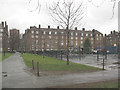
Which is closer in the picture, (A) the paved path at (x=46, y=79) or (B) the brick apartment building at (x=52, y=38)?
(A) the paved path at (x=46, y=79)

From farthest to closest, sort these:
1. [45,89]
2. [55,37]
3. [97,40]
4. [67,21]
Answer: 1. [97,40]
2. [55,37]
3. [67,21]
4. [45,89]

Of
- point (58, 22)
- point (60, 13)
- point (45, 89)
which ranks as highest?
point (60, 13)

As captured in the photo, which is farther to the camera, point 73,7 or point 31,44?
point 31,44

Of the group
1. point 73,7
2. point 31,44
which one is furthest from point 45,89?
point 31,44

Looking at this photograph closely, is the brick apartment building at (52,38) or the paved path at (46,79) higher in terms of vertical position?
the brick apartment building at (52,38)

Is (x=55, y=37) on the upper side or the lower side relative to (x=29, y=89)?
upper

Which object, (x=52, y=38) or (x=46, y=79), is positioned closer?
(x=46, y=79)

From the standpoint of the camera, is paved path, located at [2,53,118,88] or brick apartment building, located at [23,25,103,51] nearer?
paved path, located at [2,53,118,88]

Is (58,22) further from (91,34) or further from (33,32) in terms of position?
(91,34)

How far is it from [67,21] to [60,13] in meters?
1.17

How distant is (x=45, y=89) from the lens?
6.29m

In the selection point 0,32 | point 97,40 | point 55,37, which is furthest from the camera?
point 97,40

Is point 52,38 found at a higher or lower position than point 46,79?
higher

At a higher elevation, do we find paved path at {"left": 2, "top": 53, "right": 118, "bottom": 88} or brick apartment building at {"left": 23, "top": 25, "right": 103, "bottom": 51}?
brick apartment building at {"left": 23, "top": 25, "right": 103, "bottom": 51}
